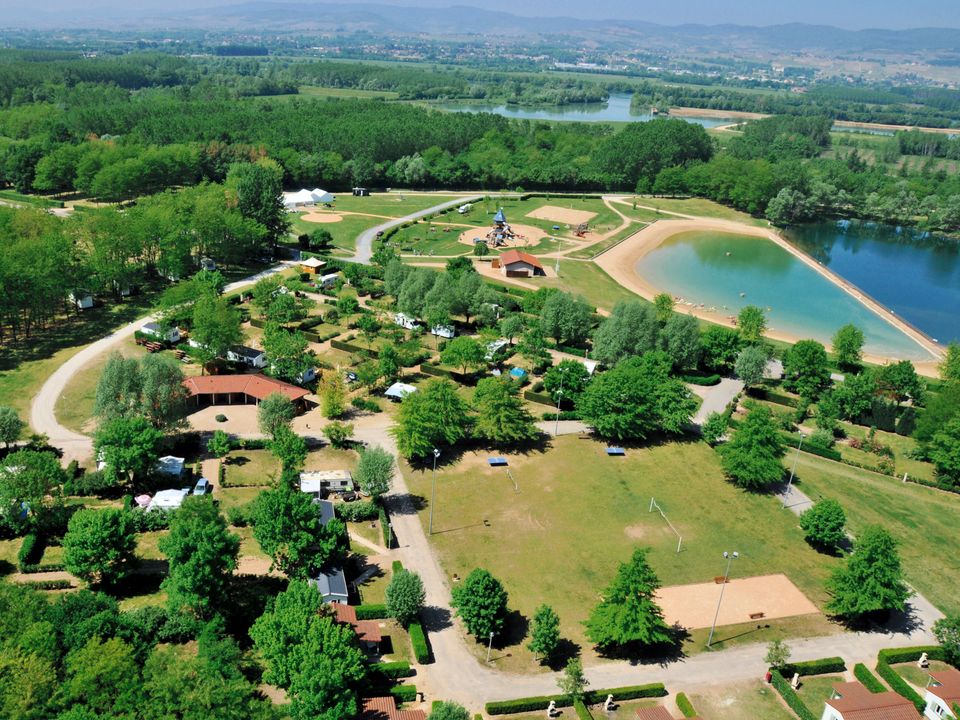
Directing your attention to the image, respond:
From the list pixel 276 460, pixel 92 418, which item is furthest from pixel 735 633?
pixel 92 418

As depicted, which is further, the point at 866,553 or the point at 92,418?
the point at 92,418

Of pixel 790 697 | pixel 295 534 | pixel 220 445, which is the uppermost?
pixel 295 534

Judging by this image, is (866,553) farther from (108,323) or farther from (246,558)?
(108,323)

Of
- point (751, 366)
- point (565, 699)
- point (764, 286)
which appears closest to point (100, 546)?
point (565, 699)

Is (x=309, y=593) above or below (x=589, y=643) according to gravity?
above

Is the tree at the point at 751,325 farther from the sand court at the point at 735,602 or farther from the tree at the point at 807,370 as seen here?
the sand court at the point at 735,602

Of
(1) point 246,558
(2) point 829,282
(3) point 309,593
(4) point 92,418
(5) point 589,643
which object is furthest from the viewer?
(2) point 829,282

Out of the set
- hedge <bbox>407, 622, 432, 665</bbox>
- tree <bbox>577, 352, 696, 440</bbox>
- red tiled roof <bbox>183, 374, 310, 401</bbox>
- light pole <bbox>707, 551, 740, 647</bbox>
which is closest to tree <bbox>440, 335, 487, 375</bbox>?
tree <bbox>577, 352, 696, 440</bbox>

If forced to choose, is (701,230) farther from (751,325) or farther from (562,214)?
(751,325)
